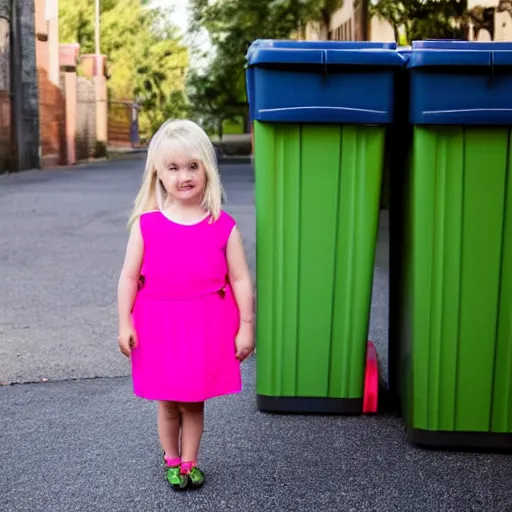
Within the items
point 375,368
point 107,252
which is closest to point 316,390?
point 375,368

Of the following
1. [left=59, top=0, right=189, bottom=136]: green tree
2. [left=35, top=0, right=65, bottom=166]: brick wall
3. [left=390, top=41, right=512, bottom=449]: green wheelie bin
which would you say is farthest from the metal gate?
[left=59, top=0, right=189, bottom=136]: green tree

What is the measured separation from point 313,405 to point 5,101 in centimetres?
1821

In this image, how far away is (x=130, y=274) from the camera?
9.45 ft

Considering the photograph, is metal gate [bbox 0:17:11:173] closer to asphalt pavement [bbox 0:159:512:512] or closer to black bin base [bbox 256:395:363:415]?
asphalt pavement [bbox 0:159:512:512]

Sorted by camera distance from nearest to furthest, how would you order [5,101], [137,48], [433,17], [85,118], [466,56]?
[466,56] < [433,17] < [5,101] < [85,118] < [137,48]

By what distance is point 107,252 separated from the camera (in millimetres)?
8336

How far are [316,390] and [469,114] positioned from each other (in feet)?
3.91

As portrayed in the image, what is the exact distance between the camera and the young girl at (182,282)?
2.86 m

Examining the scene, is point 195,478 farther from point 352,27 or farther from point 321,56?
point 352,27

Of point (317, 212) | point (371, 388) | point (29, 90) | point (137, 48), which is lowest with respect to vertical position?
point (371, 388)

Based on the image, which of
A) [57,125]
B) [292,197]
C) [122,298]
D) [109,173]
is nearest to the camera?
[122,298]

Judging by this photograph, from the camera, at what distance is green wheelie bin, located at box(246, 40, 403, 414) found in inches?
130

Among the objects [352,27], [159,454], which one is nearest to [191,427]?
[159,454]

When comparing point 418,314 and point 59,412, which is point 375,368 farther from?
point 59,412
